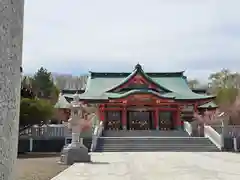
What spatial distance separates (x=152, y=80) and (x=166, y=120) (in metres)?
4.57

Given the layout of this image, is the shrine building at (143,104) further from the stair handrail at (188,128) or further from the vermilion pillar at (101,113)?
the stair handrail at (188,128)

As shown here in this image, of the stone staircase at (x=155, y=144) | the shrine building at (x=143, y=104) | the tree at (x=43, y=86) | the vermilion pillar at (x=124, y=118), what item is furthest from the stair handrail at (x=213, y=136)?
the tree at (x=43, y=86)

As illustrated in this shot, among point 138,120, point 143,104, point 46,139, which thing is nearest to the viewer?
point 46,139

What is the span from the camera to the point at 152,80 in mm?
32844

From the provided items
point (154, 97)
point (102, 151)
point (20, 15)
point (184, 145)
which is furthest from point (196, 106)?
point (20, 15)

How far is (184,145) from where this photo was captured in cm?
2194

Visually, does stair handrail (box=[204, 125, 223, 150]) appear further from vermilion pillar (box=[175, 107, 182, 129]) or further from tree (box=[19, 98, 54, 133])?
tree (box=[19, 98, 54, 133])

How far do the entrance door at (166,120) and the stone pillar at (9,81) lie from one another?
2961 centimetres

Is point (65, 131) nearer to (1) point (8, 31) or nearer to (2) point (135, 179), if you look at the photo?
(2) point (135, 179)

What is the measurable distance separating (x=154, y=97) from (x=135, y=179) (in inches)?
846

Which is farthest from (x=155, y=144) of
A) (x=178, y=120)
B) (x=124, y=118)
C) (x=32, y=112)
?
(x=32, y=112)

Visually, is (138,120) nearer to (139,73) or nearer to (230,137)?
(139,73)

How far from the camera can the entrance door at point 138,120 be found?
31.7 m

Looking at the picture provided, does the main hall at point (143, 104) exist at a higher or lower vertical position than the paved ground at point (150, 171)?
higher
